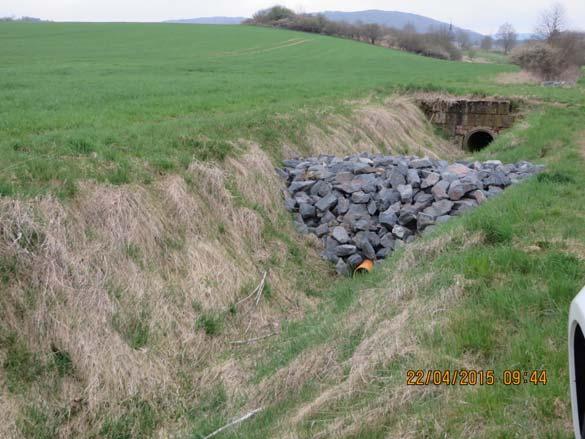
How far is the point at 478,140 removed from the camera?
76.4 ft

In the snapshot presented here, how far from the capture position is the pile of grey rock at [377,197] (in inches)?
401

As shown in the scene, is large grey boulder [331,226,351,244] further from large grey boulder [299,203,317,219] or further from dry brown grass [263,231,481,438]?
dry brown grass [263,231,481,438]

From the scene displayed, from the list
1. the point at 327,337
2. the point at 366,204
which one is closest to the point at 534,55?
the point at 366,204

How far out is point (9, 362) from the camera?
5816mm

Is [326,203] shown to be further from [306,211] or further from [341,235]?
[341,235]

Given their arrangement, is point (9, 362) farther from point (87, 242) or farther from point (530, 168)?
point (530, 168)

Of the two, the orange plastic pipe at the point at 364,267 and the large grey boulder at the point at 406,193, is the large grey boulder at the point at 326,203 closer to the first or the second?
the large grey boulder at the point at 406,193

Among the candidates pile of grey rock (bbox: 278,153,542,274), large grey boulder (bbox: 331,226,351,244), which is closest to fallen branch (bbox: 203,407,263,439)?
pile of grey rock (bbox: 278,153,542,274)

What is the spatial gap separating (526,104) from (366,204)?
13881 millimetres

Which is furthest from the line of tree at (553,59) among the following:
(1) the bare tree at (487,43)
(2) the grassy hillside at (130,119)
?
(1) the bare tree at (487,43)
